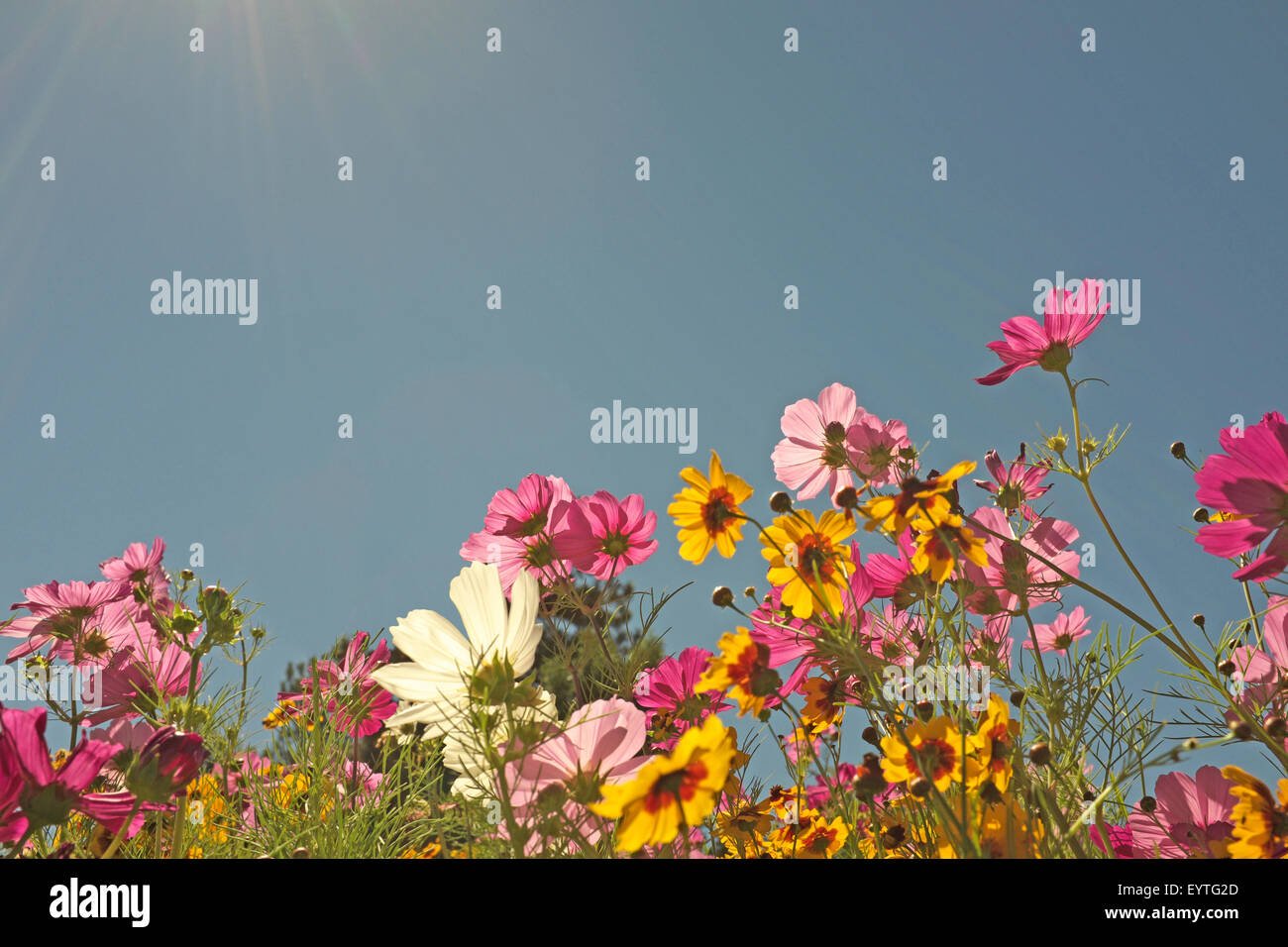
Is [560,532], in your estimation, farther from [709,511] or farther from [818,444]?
[818,444]

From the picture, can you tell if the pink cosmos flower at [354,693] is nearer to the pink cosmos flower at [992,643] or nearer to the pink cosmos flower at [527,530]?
the pink cosmos flower at [527,530]

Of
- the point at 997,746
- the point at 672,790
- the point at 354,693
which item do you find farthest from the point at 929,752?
the point at 354,693

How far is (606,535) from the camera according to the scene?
83 cm

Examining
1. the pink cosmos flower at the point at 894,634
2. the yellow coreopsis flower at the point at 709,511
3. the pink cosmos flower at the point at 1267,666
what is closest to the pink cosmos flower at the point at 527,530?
the yellow coreopsis flower at the point at 709,511

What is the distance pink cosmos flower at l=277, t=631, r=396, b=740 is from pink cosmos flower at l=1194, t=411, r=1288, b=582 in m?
0.92

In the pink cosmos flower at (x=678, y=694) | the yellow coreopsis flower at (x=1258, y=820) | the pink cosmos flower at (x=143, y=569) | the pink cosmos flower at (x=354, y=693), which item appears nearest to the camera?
the yellow coreopsis flower at (x=1258, y=820)

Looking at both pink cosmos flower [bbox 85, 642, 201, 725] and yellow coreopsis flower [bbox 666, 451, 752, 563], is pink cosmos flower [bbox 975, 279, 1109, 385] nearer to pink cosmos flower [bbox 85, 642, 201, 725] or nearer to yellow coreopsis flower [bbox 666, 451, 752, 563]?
yellow coreopsis flower [bbox 666, 451, 752, 563]

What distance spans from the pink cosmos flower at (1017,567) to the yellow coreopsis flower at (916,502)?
17cm

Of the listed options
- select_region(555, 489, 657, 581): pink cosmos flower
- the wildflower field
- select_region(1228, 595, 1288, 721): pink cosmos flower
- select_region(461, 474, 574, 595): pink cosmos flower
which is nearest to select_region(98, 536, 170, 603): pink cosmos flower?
the wildflower field

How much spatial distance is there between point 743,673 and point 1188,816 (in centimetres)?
49

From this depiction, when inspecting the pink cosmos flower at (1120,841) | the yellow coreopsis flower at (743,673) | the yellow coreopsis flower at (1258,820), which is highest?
the yellow coreopsis flower at (743,673)

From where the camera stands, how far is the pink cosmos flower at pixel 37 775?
466mm

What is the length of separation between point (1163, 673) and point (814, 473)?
1.46 ft

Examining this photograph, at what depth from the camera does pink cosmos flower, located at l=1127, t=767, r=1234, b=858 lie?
2.22 ft
